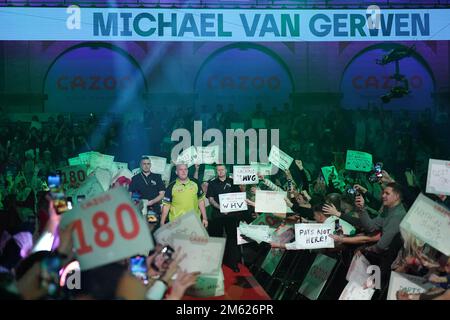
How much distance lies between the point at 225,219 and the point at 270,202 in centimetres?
93

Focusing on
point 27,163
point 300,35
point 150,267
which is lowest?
point 150,267

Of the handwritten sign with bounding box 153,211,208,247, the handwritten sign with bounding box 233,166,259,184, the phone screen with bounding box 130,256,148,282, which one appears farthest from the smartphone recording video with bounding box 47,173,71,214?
the handwritten sign with bounding box 233,166,259,184

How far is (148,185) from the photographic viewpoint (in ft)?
35.0

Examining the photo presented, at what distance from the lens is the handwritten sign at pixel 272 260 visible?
8.97m

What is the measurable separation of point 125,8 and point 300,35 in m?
3.35

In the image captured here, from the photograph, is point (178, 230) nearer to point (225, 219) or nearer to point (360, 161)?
point (225, 219)

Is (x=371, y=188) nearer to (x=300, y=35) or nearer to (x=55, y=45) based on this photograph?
(x=300, y=35)

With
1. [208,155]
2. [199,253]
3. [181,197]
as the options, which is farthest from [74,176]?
[199,253]

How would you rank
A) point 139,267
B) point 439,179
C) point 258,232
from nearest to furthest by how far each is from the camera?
point 139,267 < point 439,179 < point 258,232

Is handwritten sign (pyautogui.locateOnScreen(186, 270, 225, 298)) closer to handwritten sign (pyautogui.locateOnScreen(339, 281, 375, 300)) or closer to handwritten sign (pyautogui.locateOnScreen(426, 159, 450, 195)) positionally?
handwritten sign (pyautogui.locateOnScreen(339, 281, 375, 300))

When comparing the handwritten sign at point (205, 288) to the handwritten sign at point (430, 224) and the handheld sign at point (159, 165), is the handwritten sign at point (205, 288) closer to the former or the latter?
the handwritten sign at point (430, 224)

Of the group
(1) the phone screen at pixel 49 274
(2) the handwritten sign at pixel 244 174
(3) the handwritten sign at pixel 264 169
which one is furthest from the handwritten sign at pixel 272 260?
(1) the phone screen at pixel 49 274

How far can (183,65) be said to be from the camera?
17.1 m

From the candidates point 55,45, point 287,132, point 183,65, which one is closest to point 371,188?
point 287,132
